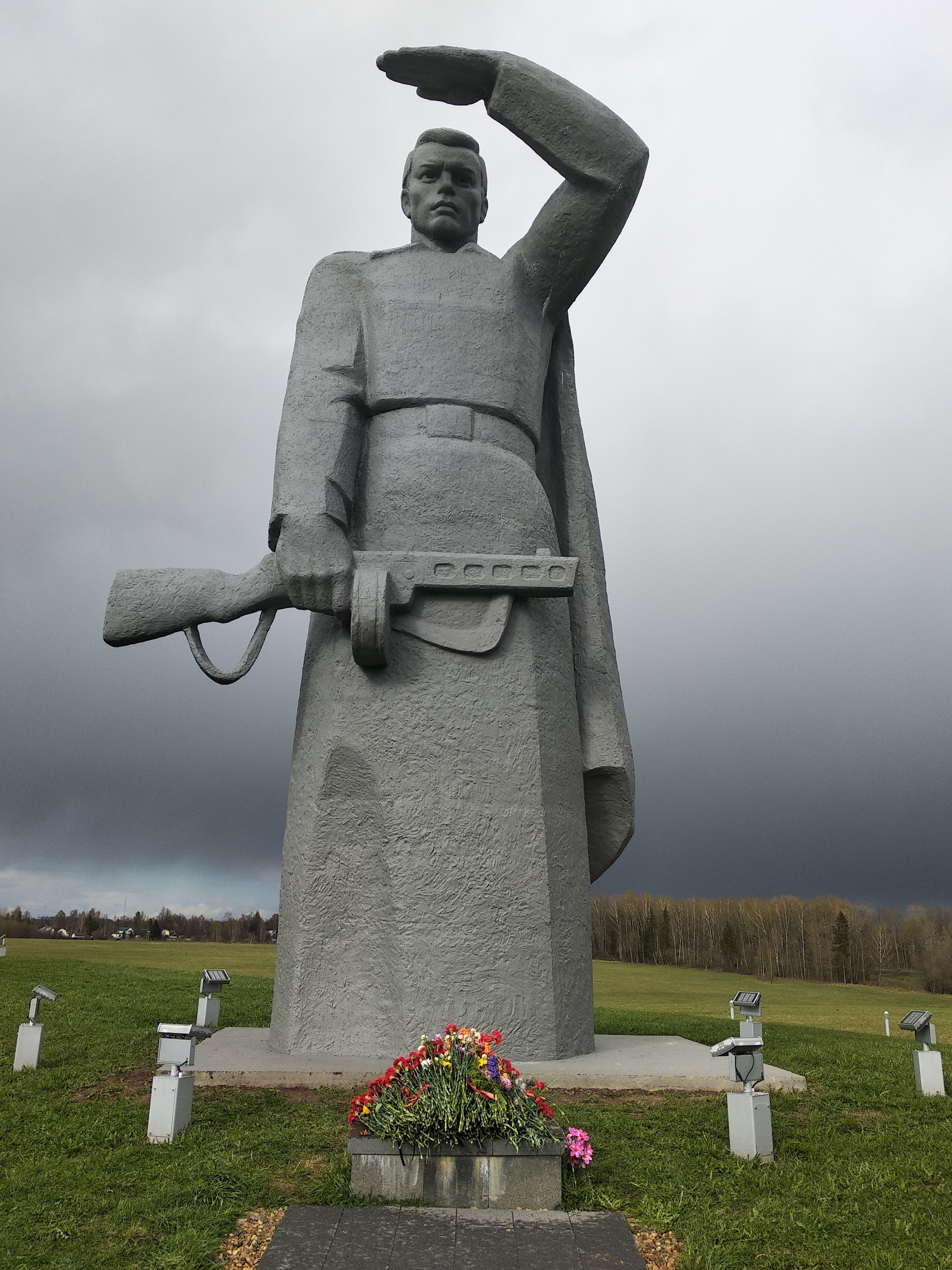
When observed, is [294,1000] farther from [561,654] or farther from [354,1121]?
[561,654]

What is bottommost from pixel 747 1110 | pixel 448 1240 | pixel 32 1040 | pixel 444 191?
pixel 448 1240

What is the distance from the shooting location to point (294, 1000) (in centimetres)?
625

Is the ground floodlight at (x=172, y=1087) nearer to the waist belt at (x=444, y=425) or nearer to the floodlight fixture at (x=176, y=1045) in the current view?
the floodlight fixture at (x=176, y=1045)

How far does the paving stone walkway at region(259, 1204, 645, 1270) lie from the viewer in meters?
3.35

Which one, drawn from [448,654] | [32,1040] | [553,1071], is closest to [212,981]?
[32,1040]

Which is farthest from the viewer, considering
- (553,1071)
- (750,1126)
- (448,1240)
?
(553,1071)

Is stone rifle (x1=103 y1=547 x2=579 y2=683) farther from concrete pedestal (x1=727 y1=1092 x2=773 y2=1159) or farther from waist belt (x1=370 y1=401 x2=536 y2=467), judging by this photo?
concrete pedestal (x1=727 y1=1092 x2=773 y2=1159)

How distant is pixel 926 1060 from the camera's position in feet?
21.5

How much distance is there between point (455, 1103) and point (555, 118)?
5.61m

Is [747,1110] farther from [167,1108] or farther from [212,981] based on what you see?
[212,981]

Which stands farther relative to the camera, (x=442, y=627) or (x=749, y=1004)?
(x=749, y=1004)

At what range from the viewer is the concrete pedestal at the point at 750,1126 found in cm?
467

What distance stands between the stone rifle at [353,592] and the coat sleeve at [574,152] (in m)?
2.17

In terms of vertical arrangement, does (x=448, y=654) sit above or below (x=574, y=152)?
below
